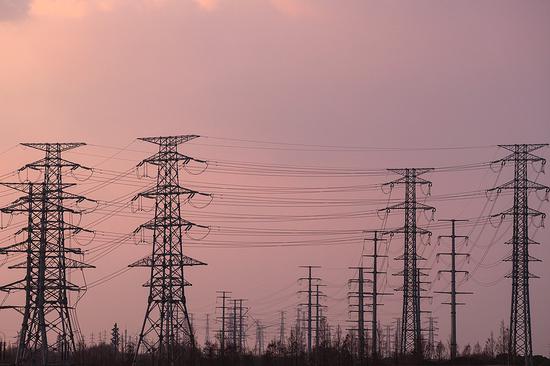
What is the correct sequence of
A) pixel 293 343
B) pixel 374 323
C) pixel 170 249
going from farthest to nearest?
1. pixel 293 343
2. pixel 374 323
3. pixel 170 249

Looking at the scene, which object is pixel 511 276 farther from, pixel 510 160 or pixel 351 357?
pixel 351 357

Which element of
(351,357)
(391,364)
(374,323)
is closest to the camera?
(374,323)

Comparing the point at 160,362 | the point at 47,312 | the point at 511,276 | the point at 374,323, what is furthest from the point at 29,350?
the point at 511,276

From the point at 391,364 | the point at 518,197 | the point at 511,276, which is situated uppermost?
the point at 518,197

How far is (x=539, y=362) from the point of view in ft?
351

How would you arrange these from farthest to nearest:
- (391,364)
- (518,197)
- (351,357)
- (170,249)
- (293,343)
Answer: (293,343)
(351,357)
(391,364)
(518,197)
(170,249)

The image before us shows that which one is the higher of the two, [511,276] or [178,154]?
[178,154]

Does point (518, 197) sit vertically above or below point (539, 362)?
above

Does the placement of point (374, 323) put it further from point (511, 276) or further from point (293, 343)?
point (293, 343)

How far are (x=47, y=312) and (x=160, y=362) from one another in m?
8.56

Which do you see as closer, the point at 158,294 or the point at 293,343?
the point at 158,294

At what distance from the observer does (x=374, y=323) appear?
93.6 meters

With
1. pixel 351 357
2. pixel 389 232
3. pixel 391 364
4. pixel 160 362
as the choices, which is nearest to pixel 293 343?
pixel 351 357

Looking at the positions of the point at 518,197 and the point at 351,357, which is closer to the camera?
the point at 518,197
